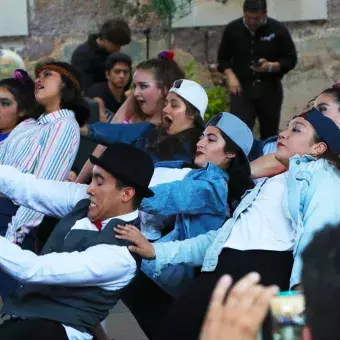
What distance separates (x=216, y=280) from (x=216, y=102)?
4.98 m

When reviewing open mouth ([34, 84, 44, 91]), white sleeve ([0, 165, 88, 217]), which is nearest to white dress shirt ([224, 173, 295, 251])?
white sleeve ([0, 165, 88, 217])

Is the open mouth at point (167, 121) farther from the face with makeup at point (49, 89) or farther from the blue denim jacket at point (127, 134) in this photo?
the face with makeup at point (49, 89)

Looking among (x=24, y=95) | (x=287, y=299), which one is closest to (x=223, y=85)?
(x=24, y=95)

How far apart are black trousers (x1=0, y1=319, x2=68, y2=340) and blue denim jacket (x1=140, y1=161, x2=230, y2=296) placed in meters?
0.58

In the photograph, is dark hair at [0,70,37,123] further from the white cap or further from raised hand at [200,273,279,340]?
raised hand at [200,273,279,340]

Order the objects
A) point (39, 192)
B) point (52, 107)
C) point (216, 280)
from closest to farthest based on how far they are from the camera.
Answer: point (216, 280) < point (39, 192) < point (52, 107)

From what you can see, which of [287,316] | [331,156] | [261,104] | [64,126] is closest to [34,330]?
[331,156]

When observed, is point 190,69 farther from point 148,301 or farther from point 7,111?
point 148,301

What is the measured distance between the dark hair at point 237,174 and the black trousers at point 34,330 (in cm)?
111

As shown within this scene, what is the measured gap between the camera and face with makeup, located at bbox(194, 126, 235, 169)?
522 centimetres

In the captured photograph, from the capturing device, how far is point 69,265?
4547 millimetres

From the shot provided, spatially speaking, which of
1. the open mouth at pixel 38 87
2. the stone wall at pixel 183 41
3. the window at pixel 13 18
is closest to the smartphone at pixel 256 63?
the stone wall at pixel 183 41

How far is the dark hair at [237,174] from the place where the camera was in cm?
524

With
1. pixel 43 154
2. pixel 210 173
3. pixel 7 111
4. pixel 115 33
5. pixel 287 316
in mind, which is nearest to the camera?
pixel 287 316
